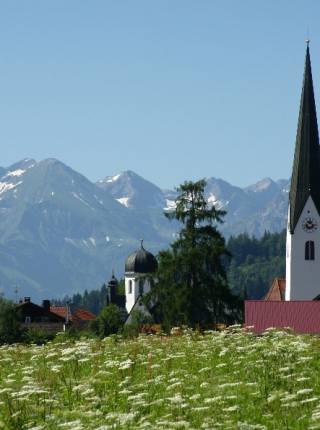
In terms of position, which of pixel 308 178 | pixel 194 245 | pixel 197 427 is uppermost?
pixel 308 178

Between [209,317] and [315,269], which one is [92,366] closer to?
[209,317]

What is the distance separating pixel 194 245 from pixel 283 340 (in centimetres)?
4057

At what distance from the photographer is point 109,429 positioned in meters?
14.7

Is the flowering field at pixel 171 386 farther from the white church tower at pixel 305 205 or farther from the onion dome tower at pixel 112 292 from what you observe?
the onion dome tower at pixel 112 292

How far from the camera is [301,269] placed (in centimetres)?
8581

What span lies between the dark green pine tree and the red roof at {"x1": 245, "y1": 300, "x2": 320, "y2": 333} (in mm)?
14791

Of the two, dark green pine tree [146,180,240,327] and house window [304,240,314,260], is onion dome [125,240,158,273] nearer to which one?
house window [304,240,314,260]

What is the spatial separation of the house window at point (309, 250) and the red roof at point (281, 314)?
137ft

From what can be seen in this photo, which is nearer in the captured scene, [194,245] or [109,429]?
[109,429]

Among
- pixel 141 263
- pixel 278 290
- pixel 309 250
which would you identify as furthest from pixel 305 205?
pixel 141 263

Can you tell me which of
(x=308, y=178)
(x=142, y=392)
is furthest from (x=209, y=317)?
(x=142, y=392)

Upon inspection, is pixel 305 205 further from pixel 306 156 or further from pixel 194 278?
pixel 194 278

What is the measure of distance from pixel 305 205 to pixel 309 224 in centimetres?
209

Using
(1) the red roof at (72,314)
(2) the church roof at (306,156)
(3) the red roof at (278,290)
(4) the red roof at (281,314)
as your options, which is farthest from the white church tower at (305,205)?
(1) the red roof at (72,314)
